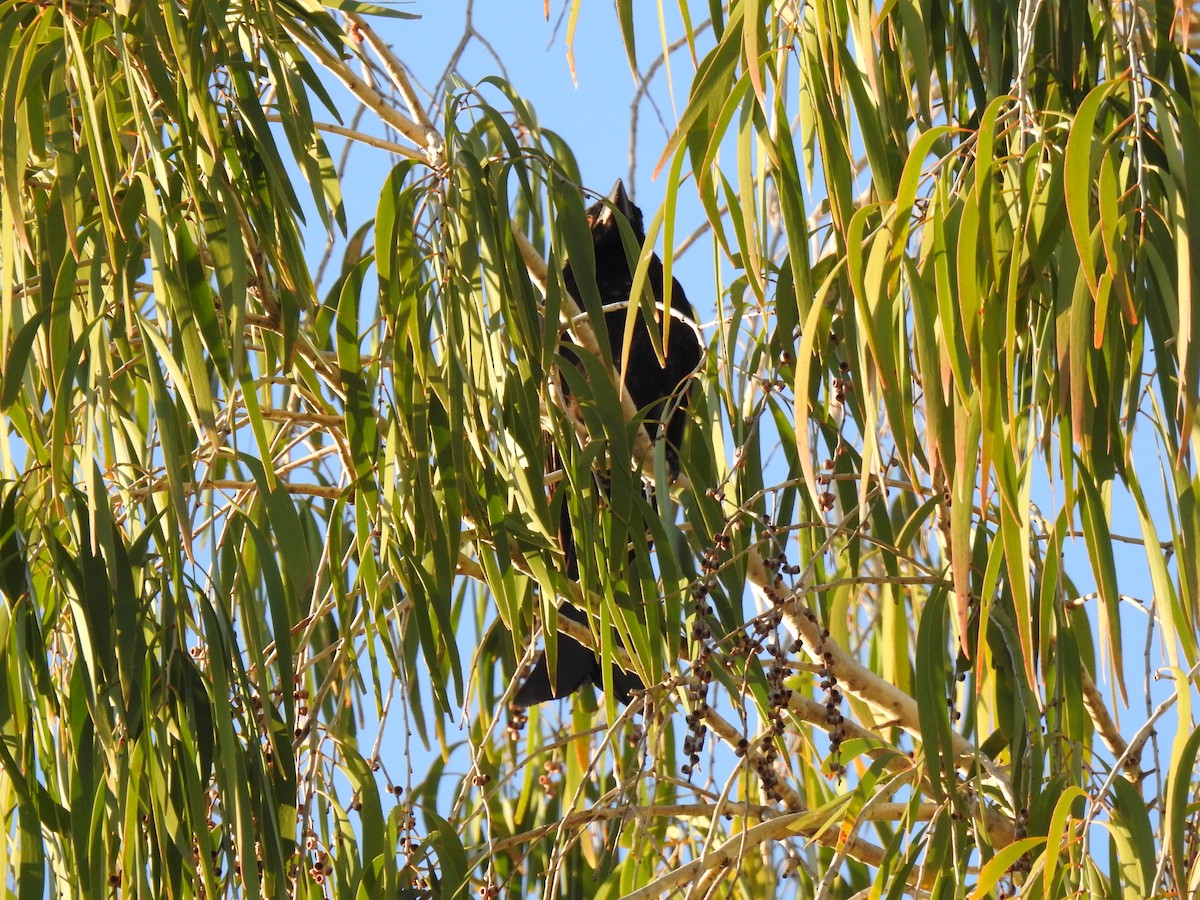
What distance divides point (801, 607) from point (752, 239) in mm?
375

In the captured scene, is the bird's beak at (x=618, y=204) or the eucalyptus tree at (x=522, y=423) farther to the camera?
the bird's beak at (x=618, y=204)

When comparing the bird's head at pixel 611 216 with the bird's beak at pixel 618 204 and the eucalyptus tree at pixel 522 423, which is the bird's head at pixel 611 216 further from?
the eucalyptus tree at pixel 522 423

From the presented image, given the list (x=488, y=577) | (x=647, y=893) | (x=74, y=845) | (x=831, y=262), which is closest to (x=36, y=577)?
(x=74, y=845)

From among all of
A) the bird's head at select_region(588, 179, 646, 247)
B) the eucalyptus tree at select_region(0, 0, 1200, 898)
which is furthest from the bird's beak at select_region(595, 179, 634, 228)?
the eucalyptus tree at select_region(0, 0, 1200, 898)

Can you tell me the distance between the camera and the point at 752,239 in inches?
39.6

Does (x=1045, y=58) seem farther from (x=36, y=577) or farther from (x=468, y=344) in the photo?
(x=36, y=577)

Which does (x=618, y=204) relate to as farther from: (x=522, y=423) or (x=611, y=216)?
(x=522, y=423)

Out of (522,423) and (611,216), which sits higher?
(611,216)

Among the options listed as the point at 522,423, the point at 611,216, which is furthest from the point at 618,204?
the point at 522,423

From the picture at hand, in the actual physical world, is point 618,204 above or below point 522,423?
above

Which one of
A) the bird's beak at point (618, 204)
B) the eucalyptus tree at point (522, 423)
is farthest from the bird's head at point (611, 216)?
the eucalyptus tree at point (522, 423)

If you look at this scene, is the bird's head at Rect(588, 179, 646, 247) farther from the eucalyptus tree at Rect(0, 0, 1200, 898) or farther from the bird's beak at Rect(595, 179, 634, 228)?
the eucalyptus tree at Rect(0, 0, 1200, 898)

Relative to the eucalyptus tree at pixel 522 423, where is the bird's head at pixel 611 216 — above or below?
above

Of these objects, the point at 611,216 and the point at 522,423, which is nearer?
the point at 522,423
